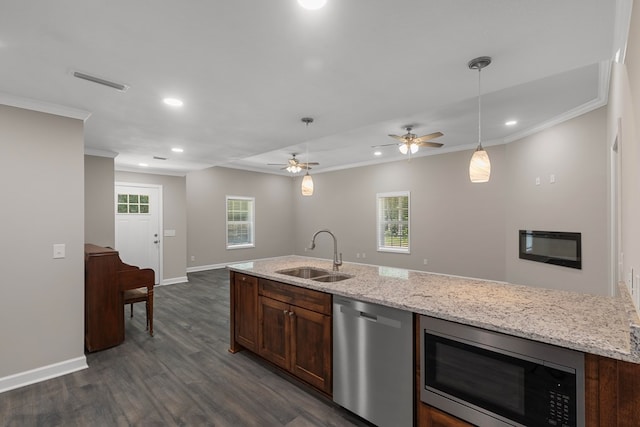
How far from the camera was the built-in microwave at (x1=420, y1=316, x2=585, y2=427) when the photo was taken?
123 centimetres

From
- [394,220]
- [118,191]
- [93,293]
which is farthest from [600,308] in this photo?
[118,191]

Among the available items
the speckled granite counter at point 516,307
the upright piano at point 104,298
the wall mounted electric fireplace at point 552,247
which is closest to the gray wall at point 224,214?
the upright piano at point 104,298

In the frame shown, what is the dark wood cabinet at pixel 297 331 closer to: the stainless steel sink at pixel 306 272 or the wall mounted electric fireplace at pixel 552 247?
the stainless steel sink at pixel 306 272

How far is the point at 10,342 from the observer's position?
8.52 ft

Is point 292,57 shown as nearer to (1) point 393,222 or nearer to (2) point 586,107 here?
(2) point 586,107

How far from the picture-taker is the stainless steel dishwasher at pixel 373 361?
1.76 meters


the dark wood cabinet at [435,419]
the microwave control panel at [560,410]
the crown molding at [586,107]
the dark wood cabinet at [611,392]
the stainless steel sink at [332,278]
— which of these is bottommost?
the dark wood cabinet at [435,419]

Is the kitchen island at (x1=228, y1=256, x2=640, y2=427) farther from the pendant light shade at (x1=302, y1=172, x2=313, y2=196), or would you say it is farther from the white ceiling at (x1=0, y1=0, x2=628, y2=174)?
the white ceiling at (x1=0, y1=0, x2=628, y2=174)

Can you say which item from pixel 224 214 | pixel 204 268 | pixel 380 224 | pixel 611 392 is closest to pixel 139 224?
pixel 204 268

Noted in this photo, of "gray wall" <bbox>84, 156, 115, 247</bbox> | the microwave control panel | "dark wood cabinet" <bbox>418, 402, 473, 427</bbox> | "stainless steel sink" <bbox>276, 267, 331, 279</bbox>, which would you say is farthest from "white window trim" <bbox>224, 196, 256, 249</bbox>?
the microwave control panel

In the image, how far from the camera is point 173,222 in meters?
6.57

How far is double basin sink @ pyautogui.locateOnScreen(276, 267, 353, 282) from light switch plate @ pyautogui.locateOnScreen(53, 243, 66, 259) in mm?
2131

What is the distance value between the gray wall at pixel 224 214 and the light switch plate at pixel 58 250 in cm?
450

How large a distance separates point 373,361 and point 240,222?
7086mm
